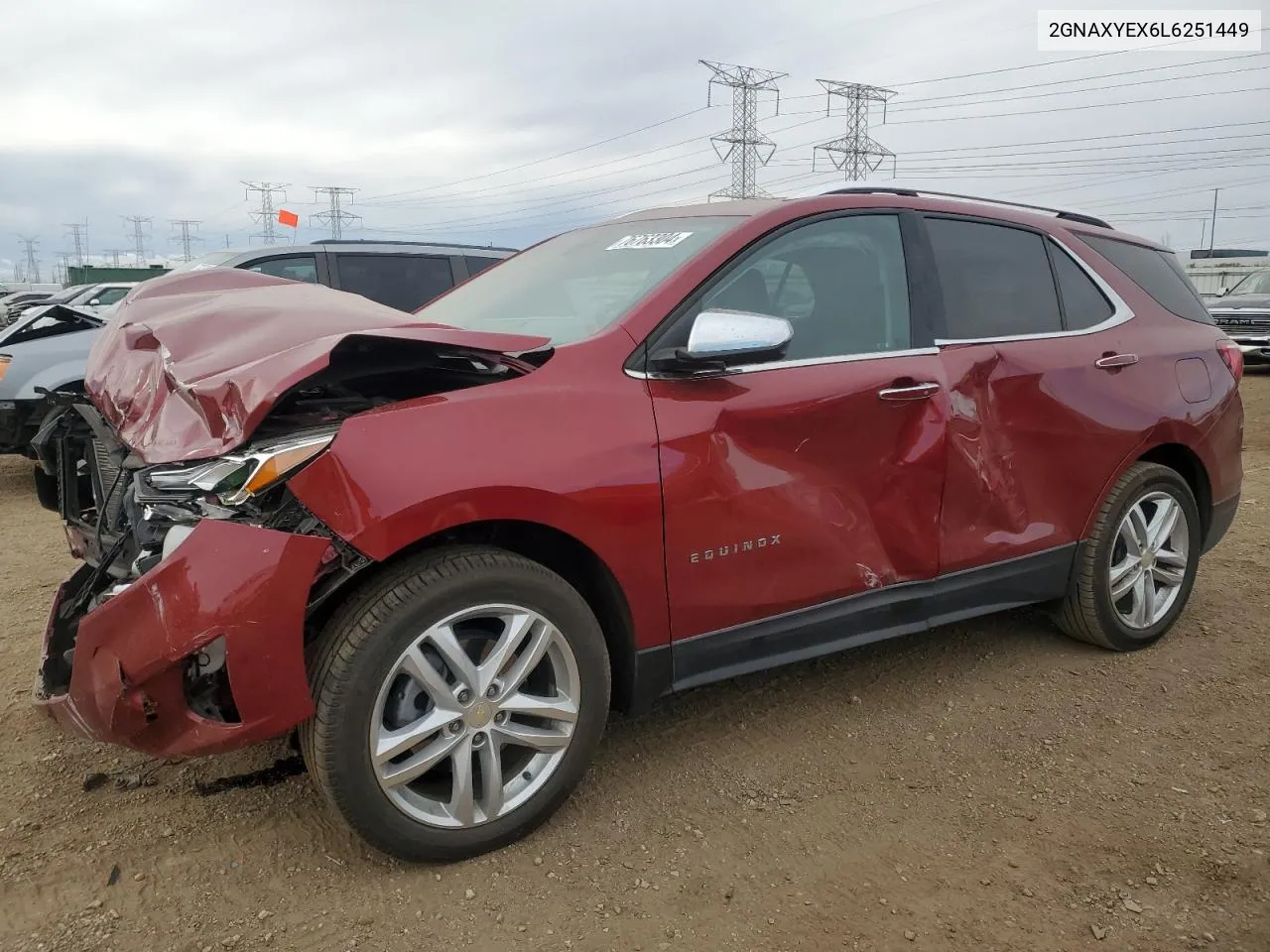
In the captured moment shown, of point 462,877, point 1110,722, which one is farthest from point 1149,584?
point 462,877

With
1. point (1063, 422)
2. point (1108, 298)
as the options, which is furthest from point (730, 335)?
point (1108, 298)

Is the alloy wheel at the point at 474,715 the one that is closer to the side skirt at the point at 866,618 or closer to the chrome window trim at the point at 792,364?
the side skirt at the point at 866,618

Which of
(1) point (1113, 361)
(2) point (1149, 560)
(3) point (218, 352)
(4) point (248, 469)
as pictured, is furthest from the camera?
(2) point (1149, 560)

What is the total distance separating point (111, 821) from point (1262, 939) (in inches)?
116

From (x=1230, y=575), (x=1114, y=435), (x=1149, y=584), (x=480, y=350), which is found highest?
(x=480, y=350)

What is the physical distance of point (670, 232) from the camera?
10.00 feet

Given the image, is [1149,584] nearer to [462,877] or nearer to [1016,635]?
[1016,635]

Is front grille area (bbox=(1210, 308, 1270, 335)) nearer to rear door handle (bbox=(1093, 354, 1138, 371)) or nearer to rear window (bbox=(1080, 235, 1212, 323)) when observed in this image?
rear window (bbox=(1080, 235, 1212, 323))

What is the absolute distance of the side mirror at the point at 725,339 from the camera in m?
2.49

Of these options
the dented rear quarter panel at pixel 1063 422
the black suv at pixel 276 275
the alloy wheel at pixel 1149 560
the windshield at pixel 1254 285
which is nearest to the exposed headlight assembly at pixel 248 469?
the dented rear quarter panel at pixel 1063 422

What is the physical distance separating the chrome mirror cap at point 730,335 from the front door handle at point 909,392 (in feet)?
1.74

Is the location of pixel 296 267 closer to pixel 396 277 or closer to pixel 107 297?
pixel 396 277

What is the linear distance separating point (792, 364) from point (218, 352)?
1.61 metres

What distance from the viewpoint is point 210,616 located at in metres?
2.00
